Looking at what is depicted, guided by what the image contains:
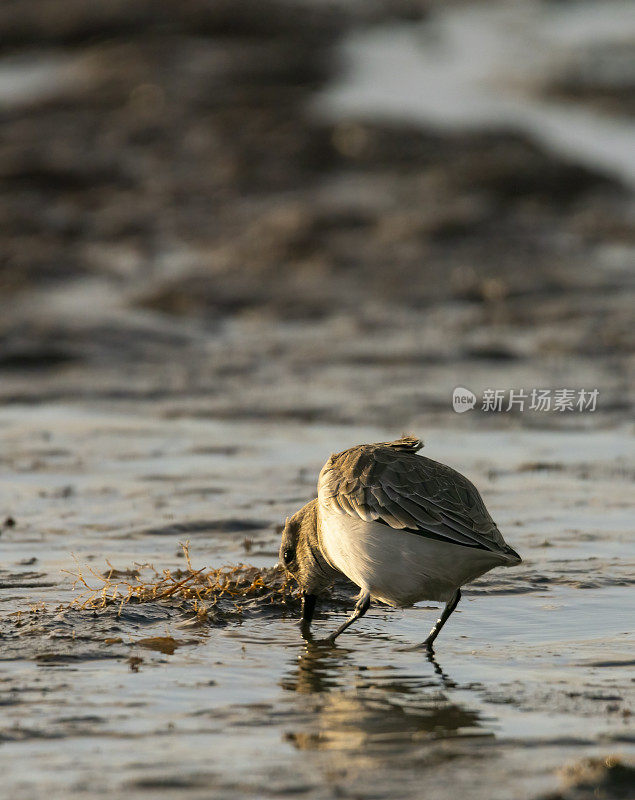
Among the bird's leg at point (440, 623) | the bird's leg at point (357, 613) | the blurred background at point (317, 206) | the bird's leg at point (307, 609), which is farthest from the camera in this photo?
the blurred background at point (317, 206)

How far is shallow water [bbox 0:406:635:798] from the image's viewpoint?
171 inches

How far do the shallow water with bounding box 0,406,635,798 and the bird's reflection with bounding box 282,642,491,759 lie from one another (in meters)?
0.01

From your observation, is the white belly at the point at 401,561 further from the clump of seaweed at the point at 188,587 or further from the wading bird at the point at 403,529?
the clump of seaweed at the point at 188,587

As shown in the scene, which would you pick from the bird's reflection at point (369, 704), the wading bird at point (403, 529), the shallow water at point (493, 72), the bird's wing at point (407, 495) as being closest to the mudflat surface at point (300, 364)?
the bird's reflection at point (369, 704)

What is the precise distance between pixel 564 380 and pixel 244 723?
10214mm

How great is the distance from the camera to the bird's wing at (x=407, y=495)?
570 cm

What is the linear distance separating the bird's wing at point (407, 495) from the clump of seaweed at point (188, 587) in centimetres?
89

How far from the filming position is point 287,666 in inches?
226

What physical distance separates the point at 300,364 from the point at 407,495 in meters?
10.2

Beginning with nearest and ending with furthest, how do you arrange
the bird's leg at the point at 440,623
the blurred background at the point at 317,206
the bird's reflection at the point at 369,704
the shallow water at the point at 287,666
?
the shallow water at the point at 287,666
the bird's reflection at the point at 369,704
the bird's leg at the point at 440,623
the blurred background at the point at 317,206

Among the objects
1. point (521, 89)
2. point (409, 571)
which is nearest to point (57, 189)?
point (521, 89)

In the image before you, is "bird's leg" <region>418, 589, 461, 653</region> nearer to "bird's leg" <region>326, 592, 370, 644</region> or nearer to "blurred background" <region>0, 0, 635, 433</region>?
"bird's leg" <region>326, 592, 370, 644</region>

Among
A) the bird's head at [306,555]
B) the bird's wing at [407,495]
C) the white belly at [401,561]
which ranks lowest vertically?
the bird's head at [306,555]

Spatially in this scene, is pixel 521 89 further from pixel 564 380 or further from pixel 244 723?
pixel 244 723
